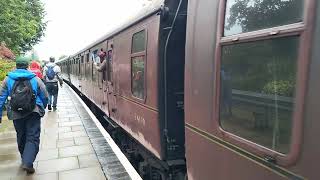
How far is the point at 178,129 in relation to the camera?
5398mm

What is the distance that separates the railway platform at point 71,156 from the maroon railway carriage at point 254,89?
2.72 m

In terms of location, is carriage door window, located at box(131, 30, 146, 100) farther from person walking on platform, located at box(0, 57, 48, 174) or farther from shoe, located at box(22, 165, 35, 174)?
shoe, located at box(22, 165, 35, 174)

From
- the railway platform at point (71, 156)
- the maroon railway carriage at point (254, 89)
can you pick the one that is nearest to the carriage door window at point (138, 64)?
the railway platform at point (71, 156)

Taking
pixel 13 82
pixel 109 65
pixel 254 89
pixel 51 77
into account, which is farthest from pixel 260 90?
pixel 51 77

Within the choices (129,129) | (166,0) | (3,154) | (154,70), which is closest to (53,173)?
(129,129)

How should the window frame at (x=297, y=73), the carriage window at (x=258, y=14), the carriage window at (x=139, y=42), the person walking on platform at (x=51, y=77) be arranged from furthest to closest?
the person walking on platform at (x=51, y=77) < the carriage window at (x=139, y=42) < the carriage window at (x=258, y=14) < the window frame at (x=297, y=73)

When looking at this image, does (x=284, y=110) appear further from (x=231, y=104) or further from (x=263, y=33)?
(x=231, y=104)

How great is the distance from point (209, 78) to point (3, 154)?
6.19m

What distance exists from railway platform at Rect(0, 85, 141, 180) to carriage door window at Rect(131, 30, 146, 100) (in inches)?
45.5

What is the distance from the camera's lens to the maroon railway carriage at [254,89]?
7.41ft

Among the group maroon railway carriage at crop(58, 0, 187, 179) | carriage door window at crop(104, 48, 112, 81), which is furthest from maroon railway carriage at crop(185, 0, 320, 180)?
carriage door window at crop(104, 48, 112, 81)

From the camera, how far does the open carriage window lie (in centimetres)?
242

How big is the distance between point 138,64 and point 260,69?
394 centimetres

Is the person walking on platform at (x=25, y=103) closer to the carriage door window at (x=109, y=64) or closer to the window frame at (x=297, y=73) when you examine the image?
the carriage door window at (x=109, y=64)
